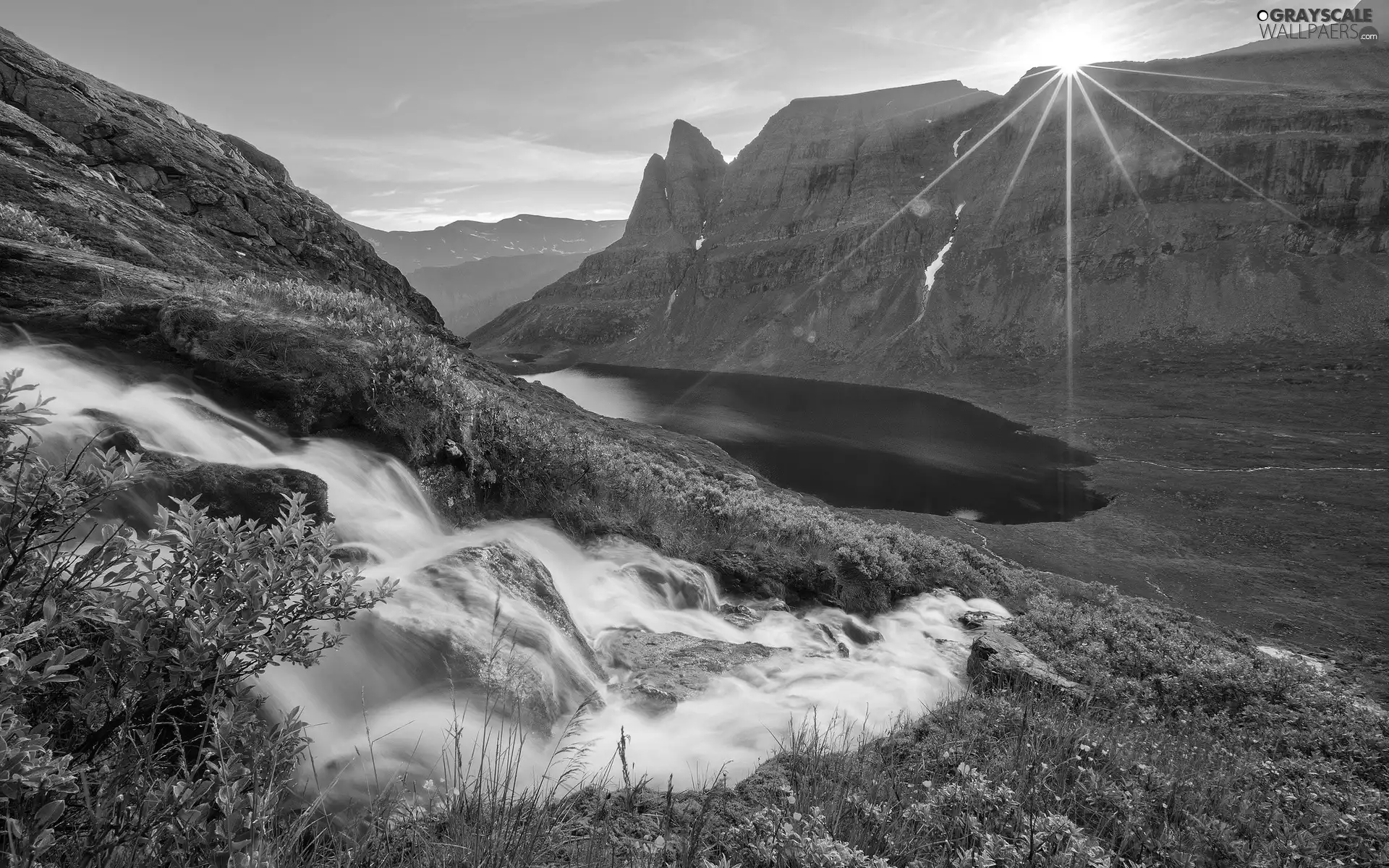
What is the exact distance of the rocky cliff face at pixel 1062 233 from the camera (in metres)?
88.0

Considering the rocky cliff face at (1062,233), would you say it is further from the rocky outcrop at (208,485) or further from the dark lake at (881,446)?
the rocky outcrop at (208,485)

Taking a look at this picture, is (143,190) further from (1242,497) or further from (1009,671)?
(1242,497)

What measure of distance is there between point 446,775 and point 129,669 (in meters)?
1.64

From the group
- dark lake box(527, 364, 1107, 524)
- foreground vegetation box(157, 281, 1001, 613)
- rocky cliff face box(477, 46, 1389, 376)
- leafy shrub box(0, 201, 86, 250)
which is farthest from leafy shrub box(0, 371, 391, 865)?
rocky cliff face box(477, 46, 1389, 376)

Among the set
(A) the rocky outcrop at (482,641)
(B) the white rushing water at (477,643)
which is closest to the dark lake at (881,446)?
(B) the white rushing water at (477,643)

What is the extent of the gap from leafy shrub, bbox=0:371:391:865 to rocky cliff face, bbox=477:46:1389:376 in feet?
351

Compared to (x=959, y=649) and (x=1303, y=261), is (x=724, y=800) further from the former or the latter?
(x=1303, y=261)

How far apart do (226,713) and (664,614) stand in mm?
7687

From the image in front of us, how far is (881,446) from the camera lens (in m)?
56.6

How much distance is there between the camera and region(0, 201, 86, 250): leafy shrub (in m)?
10.5

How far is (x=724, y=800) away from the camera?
14.1 feet

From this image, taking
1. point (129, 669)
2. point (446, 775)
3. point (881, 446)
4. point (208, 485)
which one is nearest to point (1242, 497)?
point (881, 446)

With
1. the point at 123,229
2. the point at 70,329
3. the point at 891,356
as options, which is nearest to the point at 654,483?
the point at 70,329

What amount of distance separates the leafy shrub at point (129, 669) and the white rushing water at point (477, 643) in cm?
127
